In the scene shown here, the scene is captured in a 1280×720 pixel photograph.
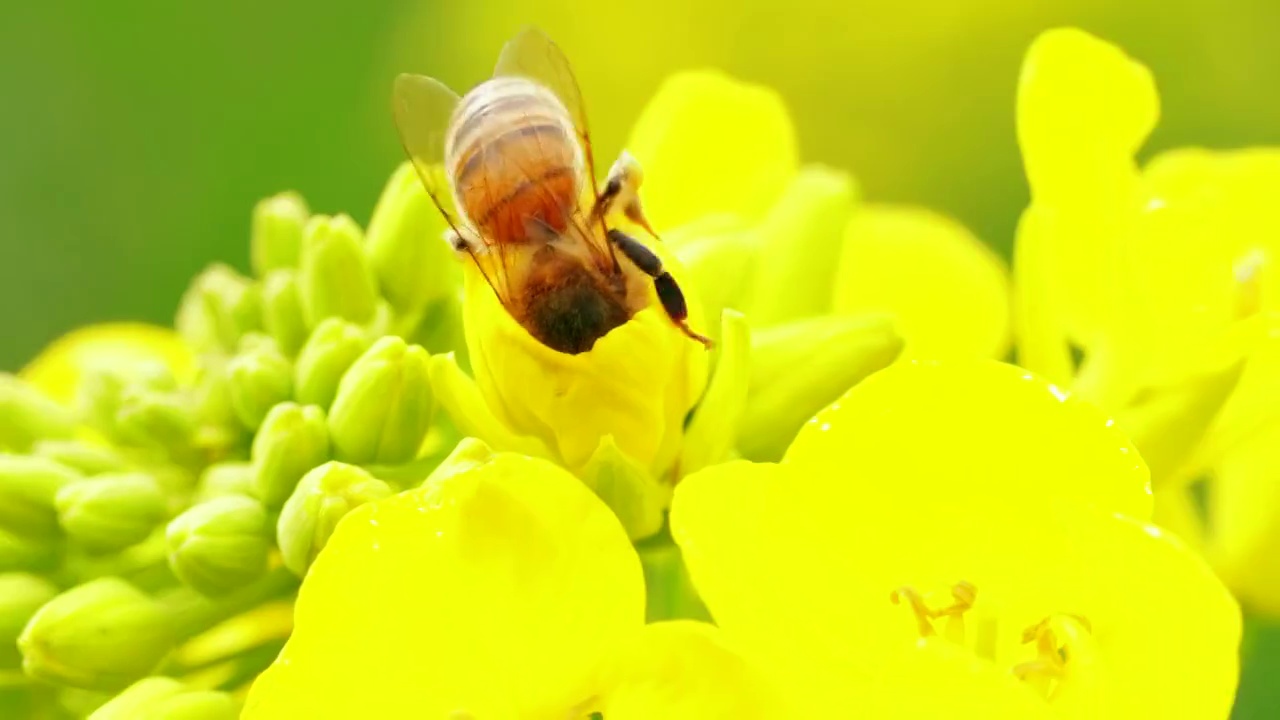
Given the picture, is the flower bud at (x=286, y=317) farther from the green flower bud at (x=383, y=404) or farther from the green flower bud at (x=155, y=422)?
the green flower bud at (x=383, y=404)

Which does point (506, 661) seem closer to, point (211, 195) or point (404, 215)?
point (404, 215)

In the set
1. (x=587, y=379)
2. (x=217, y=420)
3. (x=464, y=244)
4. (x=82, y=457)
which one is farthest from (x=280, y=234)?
(x=587, y=379)

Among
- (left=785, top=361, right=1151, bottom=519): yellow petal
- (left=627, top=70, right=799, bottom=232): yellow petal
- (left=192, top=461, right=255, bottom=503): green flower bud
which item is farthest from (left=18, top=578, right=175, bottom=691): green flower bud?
(left=627, top=70, right=799, bottom=232): yellow petal

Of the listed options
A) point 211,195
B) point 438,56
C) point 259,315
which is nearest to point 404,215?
point 259,315

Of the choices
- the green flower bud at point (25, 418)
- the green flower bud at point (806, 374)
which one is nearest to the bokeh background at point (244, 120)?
the green flower bud at point (25, 418)

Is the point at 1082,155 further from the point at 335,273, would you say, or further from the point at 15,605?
the point at 15,605
